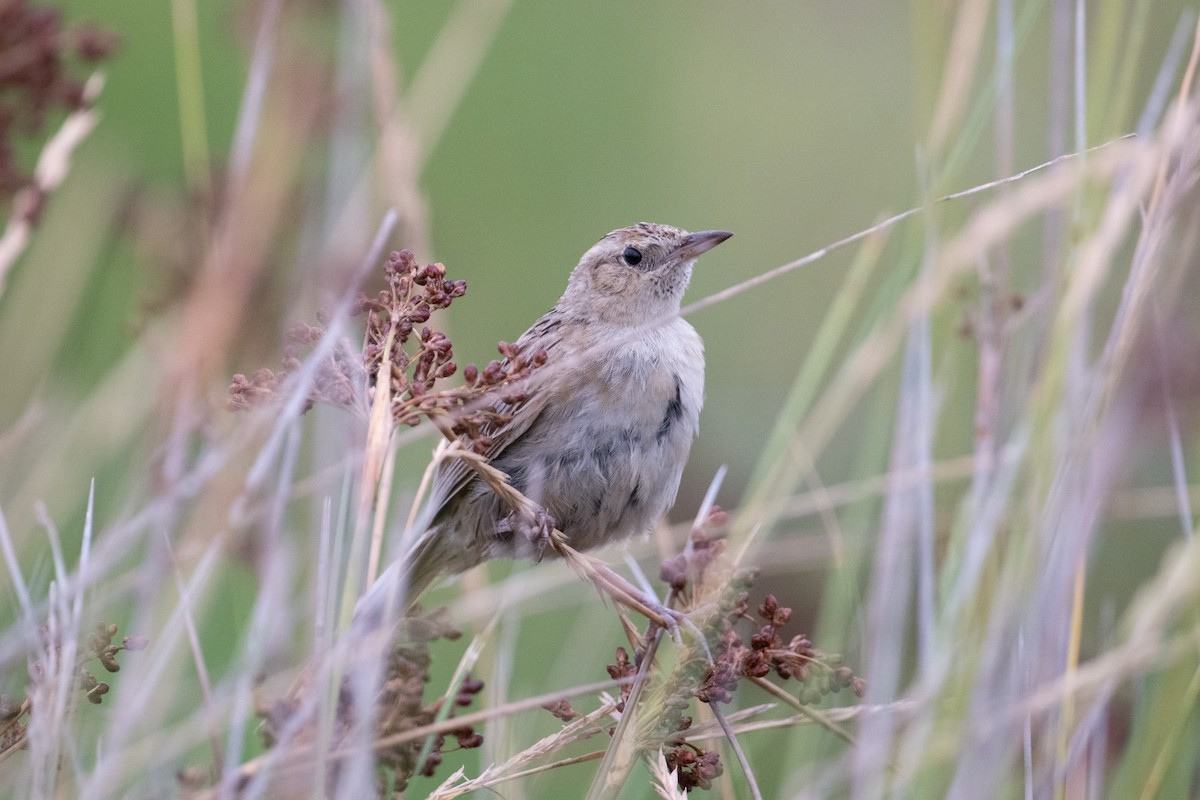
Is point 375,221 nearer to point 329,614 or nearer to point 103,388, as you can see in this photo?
point 103,388

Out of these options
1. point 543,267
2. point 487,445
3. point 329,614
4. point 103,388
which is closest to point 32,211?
point 103,388

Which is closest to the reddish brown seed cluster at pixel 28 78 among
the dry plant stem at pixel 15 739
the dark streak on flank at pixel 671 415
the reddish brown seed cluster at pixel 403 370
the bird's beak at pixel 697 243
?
the reddish brown seed cluster at pixel 403 370

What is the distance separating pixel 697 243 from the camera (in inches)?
163

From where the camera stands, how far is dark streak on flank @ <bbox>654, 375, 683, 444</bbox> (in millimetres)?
3662

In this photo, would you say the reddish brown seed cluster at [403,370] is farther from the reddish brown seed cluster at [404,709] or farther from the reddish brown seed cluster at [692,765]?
the reddish brown seed cluster at [692,765]

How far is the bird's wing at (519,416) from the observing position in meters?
3.40

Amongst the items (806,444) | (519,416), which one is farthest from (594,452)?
(806,444)

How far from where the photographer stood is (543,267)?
5992 mm

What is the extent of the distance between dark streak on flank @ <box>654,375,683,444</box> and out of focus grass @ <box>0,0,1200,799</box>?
1.18 ft

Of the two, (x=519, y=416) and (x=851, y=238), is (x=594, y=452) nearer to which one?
(x=519, y=416)

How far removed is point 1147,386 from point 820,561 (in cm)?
90

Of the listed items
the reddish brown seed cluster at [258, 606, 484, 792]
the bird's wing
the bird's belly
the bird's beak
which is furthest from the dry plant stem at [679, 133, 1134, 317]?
the bird's beak

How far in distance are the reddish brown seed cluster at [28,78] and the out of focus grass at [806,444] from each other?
28cm

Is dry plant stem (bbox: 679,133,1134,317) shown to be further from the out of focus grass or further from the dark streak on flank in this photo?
the dark streak on flank
